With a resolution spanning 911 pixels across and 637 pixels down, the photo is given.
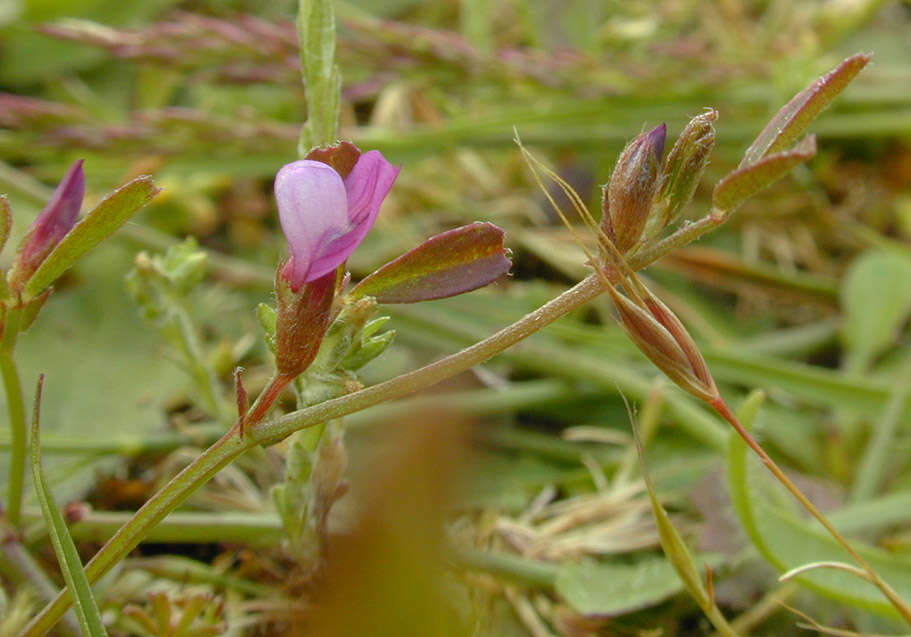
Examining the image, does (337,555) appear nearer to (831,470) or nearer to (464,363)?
(464,363)

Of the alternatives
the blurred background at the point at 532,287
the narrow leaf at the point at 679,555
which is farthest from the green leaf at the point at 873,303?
the narrow leaf at the point at 679,555

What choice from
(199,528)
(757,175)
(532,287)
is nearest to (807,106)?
(757,175)

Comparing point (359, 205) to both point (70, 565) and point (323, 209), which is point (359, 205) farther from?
point (70, 565)

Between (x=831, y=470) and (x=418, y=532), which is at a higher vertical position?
(x=418, y=532)

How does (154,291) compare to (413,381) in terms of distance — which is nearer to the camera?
(413,381)

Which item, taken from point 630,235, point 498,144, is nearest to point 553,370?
point 498,144

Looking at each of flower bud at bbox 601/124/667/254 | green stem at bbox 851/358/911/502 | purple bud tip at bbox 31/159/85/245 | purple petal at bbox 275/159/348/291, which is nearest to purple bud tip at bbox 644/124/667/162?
flower bud at bbox 601/124/667/254

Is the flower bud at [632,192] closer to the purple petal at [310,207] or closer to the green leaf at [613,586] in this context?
the purple petal at [310,207]
